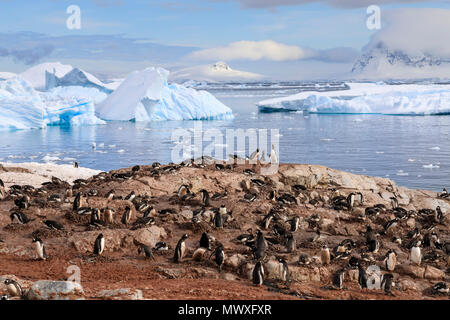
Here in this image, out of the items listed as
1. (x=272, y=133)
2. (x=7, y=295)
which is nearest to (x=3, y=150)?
(x=272, y=133)

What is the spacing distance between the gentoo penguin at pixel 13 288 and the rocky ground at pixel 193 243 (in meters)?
0.25

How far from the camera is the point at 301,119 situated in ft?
223

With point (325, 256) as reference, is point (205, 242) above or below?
above

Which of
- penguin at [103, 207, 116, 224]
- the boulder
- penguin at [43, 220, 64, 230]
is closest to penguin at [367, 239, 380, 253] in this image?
penguin at [103, 207, 116, 224]

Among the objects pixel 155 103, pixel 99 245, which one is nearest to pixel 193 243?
pixel 99 245

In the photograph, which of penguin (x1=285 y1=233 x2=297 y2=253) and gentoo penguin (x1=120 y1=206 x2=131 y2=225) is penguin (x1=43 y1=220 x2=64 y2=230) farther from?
penguin (x1=285 y1=233 x2=297 y2=253)

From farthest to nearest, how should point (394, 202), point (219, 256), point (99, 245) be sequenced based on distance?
point (394, 202), point (99, 245), point (219, 256)

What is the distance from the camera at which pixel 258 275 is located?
35.3 feet

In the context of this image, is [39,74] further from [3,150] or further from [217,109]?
[3,150]

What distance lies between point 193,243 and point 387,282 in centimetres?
457

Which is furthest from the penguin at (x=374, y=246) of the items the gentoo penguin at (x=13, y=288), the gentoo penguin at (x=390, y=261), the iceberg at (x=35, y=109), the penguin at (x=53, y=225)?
the iceberg at (x=35, y=109)

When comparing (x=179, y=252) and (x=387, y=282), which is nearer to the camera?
(x=387, y=282)

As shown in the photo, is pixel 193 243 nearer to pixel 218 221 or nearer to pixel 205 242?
pixel 205 242

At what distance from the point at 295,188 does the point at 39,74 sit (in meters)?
62.9
